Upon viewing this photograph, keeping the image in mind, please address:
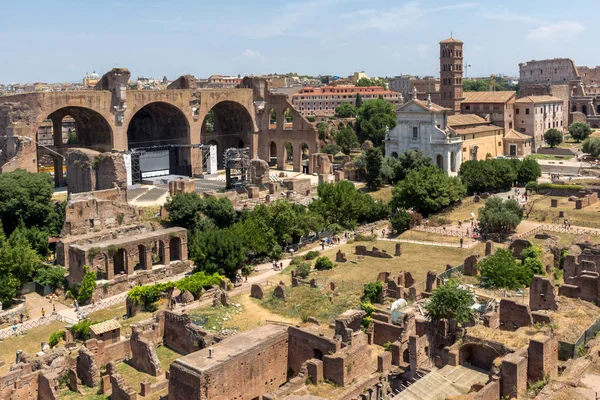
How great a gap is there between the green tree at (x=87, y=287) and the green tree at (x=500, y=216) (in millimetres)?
26699

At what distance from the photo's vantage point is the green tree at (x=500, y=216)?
4559 centimetres

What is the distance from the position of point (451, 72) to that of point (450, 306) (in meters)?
62.4

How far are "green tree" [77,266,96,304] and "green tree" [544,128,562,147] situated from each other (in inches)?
2521

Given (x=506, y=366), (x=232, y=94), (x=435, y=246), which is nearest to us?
(x=506, y=366)

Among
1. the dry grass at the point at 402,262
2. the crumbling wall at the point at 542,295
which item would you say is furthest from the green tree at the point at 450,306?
the dry grass at the point at 402,262

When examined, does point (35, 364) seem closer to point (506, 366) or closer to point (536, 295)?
point (506, 366)

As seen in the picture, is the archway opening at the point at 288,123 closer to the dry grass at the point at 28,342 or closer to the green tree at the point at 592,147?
the green tree at the point at 592,147

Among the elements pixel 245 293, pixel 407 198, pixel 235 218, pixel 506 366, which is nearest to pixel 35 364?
pixel 245 293

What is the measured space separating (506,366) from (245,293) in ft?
62.9

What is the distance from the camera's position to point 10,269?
128ft

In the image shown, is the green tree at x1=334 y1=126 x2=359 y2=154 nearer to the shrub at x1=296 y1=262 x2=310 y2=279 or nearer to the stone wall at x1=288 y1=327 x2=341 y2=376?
the shrub at x1=296 y1=262 x2=310 y2=279

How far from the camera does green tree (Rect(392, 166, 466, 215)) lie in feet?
173

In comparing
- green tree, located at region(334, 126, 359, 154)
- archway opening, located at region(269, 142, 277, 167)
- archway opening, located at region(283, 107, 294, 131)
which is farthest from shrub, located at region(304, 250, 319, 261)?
green tree, located at region(334, 126, 359, 154)

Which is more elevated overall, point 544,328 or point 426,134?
point 426,134
